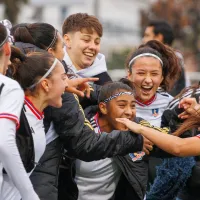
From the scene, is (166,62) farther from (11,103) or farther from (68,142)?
(11,103)

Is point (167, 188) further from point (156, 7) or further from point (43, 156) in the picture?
point (156, 7)

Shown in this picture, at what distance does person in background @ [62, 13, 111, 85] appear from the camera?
6449mm

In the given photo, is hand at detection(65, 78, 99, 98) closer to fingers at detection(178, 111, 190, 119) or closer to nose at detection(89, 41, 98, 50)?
fingers at detection(178, 111, 190, 119)

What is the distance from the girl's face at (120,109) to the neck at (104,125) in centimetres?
4

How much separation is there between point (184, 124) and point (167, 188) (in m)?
0.56

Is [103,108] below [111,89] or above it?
below

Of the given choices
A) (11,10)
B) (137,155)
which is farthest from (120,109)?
(11,10)

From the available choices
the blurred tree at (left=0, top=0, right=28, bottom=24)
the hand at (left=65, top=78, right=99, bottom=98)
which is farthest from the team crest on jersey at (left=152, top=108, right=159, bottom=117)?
the blurred tree at (left=0, top=0, right=28, bottom=24)

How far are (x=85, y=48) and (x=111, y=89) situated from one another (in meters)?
0.71

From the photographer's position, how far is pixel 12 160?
14.7 feet

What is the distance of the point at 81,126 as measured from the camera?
530cm

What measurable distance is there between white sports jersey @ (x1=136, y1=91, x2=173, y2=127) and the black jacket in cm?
142

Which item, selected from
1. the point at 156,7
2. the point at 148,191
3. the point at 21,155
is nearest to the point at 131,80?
the point at 148,191

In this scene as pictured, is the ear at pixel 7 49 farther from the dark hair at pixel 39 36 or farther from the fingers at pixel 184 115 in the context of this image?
the fingers at pixel 184 115
